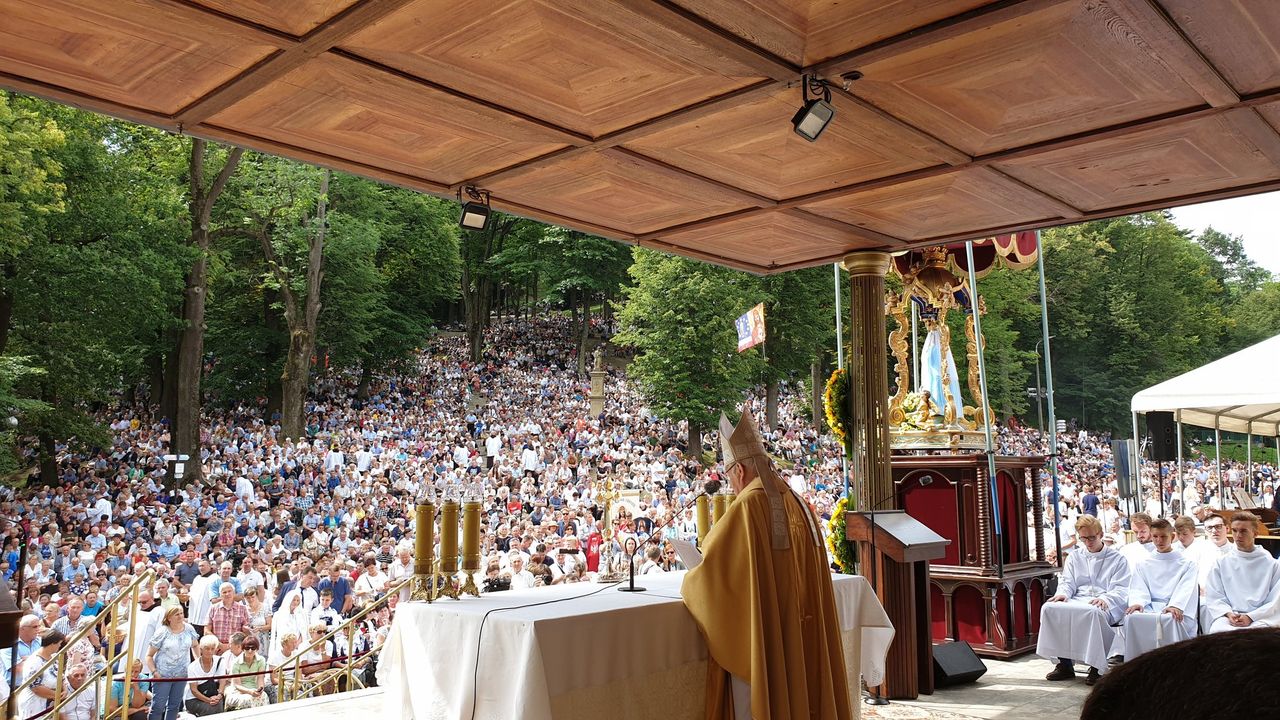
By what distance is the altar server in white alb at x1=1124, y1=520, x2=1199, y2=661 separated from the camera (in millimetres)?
7582

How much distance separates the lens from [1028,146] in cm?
496

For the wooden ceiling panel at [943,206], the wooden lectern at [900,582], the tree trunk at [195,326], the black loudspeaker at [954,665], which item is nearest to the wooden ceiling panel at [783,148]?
the wooden ceiling panel at [943,206]

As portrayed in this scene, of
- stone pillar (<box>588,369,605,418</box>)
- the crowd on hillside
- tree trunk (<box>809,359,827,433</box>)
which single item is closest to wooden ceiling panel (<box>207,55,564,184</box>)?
the crowd on hillside

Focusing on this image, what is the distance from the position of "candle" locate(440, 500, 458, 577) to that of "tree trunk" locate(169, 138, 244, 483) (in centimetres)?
1880

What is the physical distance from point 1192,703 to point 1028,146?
4847mm

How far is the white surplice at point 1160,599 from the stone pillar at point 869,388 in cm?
239

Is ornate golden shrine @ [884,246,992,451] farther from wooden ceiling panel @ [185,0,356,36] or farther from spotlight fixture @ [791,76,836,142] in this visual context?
wooden ceiling panel @ [185,0,356,36]

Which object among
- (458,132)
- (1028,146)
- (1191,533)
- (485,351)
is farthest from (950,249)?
(485,351)

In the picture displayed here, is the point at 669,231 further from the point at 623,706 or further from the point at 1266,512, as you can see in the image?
the point at 1266,512

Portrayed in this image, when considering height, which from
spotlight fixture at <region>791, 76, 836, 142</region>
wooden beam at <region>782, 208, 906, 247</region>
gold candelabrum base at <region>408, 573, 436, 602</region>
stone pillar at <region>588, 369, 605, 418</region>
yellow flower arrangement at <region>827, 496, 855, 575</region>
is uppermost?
stone pillar at <region>588, 369, 605, 418</region>

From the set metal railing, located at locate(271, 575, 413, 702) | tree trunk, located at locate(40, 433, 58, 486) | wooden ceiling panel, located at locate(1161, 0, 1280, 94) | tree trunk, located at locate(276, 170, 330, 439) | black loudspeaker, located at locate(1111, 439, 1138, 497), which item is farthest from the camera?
tree trunk, located at locate(276, 170, 330, 439)

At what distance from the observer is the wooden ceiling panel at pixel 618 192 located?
5441 mm

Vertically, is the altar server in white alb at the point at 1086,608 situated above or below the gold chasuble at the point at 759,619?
below

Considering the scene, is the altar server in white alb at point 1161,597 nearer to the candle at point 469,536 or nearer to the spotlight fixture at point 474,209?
the candle at point 469,536
